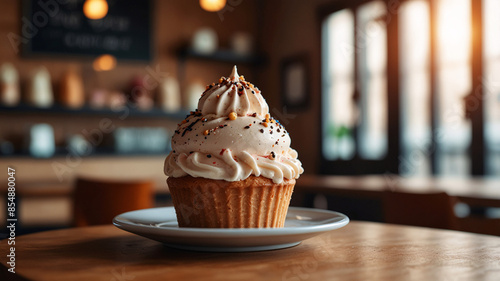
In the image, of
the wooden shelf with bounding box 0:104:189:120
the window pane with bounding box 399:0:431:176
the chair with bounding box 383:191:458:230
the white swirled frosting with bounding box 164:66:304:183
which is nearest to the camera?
the white swirled frosting with bounding box 164:66:304:183

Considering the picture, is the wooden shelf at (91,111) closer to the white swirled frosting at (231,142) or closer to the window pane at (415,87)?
the window pane at (415,87)

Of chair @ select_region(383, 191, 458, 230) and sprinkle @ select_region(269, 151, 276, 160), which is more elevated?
sprinkle @ select_region(269, 151, 276, 160)

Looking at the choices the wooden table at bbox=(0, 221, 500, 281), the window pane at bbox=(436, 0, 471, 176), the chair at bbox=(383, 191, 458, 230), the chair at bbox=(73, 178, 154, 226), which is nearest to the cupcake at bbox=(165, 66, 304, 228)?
the wooden table at bbox=(0, 221, 500, 281)

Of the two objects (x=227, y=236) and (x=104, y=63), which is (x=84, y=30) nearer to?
(x=104, y=63)

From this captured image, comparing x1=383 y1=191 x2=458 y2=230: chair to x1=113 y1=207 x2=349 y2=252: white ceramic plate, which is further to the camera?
x1=383 y1=191 x2=458 y2=230: chair

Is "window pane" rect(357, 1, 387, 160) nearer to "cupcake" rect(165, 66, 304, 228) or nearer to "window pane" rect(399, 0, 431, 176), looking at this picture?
"window pane" rect(399, 0, 431, 176)

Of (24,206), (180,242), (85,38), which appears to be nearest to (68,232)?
(180,242)

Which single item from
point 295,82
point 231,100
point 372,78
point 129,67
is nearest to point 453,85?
point 372,78
